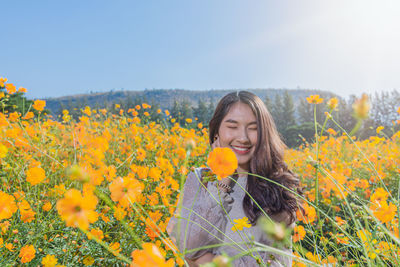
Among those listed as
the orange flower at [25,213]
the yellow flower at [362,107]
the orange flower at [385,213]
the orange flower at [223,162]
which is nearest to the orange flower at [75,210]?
the orange flower at [223,162]

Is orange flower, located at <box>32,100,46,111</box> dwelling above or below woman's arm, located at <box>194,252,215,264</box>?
above

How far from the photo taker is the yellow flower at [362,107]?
512mm

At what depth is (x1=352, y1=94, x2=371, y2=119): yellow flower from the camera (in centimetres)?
51

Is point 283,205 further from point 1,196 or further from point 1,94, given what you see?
point 1,94

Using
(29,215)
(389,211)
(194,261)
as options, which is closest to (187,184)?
(194,261)

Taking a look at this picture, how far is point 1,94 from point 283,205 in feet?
7.31

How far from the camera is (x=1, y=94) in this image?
2170 mm

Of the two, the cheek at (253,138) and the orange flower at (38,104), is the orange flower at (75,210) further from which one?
the orange flower at (38,104)

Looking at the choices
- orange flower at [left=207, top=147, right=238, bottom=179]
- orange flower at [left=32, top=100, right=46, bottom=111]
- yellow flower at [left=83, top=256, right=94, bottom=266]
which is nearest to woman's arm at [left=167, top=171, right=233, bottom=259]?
yellow flower at [left=83, top=256, right=94, bottom=266]

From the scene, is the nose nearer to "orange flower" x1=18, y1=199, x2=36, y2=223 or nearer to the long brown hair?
the long brown hair

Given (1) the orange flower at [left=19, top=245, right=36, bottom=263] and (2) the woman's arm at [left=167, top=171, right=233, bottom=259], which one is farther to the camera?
(2) the woman's arm at [left=167, top=171, right=233, bottom=259]

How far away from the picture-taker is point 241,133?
133 cm

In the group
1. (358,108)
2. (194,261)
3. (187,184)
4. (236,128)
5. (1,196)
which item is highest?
(358,108)

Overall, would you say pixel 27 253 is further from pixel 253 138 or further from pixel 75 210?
pixel 253 138
